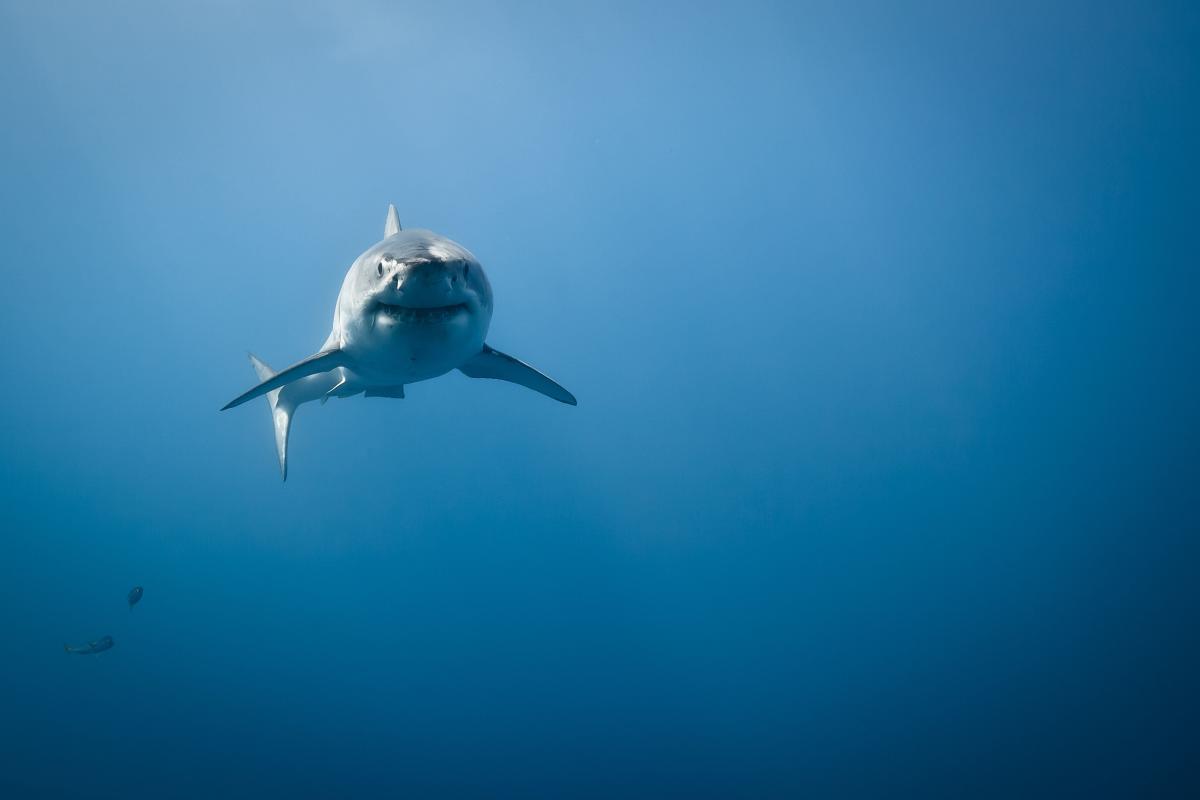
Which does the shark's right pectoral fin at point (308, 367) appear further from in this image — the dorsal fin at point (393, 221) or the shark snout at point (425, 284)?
the dorsal fin at point (393, 221)

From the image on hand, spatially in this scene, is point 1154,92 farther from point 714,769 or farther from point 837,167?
point 714,769

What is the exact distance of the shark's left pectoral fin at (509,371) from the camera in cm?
494

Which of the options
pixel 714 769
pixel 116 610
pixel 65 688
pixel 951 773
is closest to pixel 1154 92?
pixel 951 773

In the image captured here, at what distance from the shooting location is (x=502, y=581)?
162 ft

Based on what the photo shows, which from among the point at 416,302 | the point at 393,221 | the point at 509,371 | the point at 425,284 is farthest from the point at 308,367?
the point at 393,221

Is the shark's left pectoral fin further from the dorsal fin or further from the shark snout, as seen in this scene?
the dorsal fin

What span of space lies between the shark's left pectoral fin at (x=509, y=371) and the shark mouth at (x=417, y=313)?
1600 millimetres

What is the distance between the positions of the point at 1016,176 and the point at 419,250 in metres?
37.0

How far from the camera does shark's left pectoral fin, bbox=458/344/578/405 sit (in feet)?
16.2

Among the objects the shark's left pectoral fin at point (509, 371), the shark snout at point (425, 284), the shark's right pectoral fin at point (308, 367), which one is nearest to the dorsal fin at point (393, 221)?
the shark's left pectoral fin at point (509, 371)

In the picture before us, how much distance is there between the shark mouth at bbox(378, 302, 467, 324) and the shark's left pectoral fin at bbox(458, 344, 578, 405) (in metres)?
1.60

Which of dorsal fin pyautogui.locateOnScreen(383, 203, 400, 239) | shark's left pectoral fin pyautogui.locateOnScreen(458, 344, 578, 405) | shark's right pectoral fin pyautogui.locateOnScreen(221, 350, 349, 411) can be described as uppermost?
dorsal fin pyautogui.locateOnScreen(383, 203, 400, 239)

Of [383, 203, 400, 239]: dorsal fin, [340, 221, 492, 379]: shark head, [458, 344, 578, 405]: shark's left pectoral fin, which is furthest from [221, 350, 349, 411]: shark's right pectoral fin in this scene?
[383, 203, 400, 239]: dorsal fin

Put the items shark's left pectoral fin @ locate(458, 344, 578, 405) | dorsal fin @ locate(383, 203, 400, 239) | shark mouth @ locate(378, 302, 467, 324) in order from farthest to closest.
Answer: dorsal fin @ locate(383, 203, 400, 239) → shark's left pectoral fin @ locate(458, 344, 578, 405) → shark mouth @ locate(378, 302, 467, 324)
